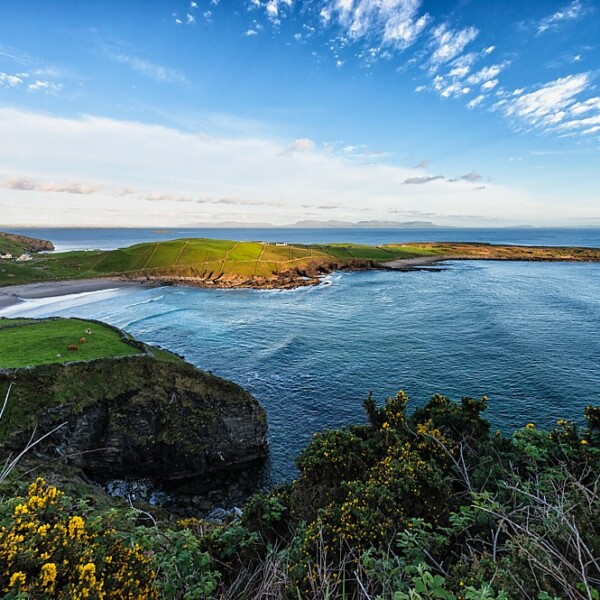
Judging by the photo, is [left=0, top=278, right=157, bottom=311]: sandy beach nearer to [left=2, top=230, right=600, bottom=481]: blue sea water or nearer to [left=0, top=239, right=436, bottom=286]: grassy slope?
[left=0, top=239, right=436, bottom=286]: grassy slope

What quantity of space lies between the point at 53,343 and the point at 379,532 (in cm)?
3039

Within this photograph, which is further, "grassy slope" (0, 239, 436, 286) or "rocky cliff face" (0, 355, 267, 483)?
"grassy slope" (0, 239, 436, 286)

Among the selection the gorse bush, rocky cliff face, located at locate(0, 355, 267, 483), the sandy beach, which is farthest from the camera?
the sandy beach

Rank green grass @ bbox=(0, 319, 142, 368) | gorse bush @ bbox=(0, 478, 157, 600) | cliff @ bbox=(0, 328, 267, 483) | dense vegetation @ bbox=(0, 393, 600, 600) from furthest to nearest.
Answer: green grass @ bbox=(0, 319, 142, 368)
cliff @ bbox=(0, 328, 267, 483)
dense vegetation @ bbox=(0, 393, 600, 600)
gorse bush @ bbox=(0, 478, 157, 600)

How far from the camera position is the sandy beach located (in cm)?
7338

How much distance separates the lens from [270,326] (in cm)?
5484

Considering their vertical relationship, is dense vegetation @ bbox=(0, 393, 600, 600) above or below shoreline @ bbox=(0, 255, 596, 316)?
above

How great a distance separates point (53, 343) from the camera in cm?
2909

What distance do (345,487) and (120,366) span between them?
20.8m

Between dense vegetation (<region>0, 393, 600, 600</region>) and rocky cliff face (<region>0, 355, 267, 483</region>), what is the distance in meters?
10.9

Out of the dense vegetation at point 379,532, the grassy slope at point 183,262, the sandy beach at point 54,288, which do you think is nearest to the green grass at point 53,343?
the dense vegetation at point 379,532

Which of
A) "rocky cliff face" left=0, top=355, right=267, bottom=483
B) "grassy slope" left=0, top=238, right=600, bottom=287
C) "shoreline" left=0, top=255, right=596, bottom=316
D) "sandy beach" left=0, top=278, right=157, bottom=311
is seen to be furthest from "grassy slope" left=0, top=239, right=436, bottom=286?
"rocky cliff face" left=0, top=355, right=267, bottom=483

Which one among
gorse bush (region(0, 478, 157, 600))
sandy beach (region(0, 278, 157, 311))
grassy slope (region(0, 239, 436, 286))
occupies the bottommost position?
sandy beach (region(0, 278, 157, 311))

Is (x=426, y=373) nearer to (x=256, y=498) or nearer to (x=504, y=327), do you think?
(x=504, y=327)
